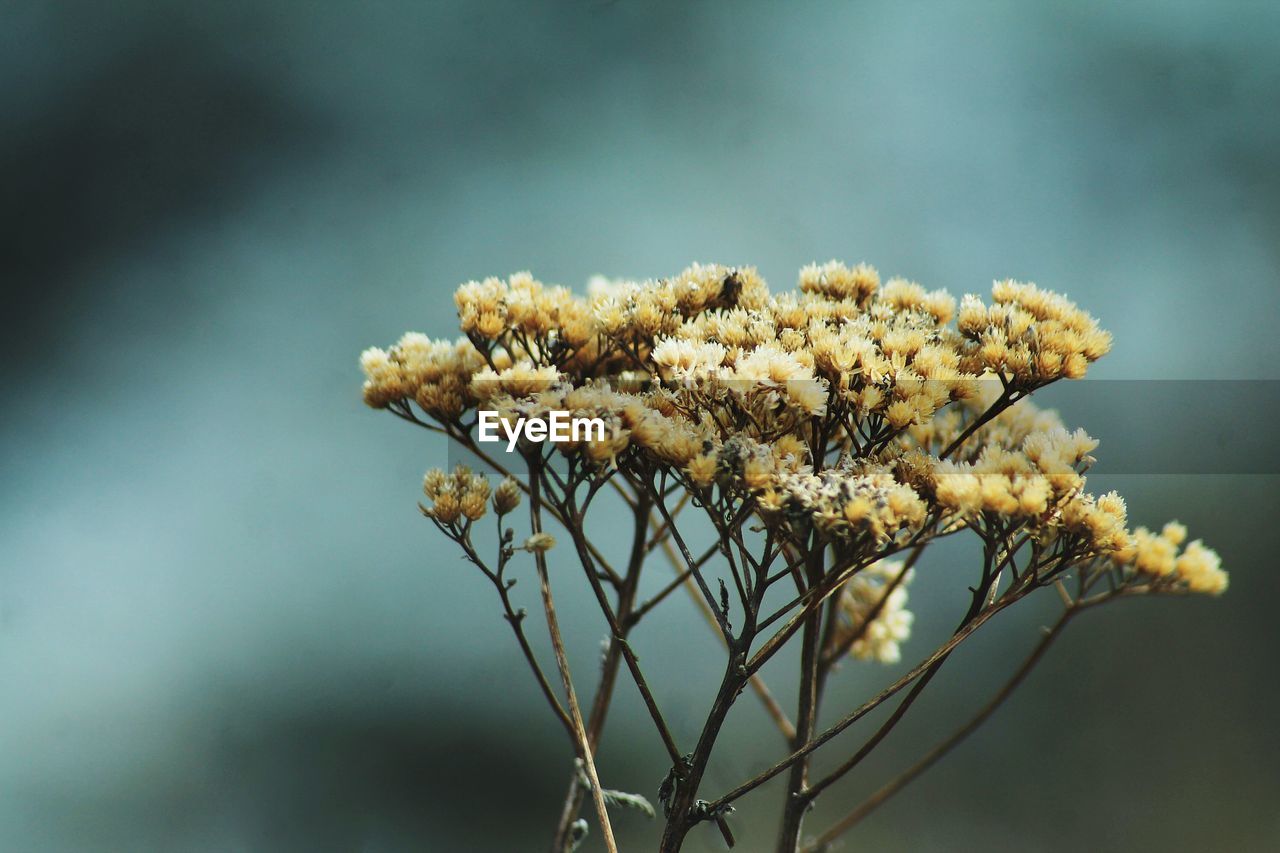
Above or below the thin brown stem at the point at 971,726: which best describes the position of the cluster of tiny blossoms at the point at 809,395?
above

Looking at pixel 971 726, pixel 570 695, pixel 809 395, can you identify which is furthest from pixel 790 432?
pixel 971 726

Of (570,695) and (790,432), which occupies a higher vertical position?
(790,432)

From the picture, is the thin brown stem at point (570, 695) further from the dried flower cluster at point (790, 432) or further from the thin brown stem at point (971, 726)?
the thin brown stem at point (971, 726)

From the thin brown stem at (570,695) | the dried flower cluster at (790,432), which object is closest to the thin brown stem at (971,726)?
the dried flower cluster at (790,432)

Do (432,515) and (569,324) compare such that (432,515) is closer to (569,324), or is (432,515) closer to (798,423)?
(569,324)

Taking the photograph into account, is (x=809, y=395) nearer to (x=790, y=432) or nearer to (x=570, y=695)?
(x=790, y=432)

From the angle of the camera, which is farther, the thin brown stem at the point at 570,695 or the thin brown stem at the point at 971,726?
the thin brown stem at the point at 971,726

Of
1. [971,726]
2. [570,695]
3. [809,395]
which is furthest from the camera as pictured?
[971,726]

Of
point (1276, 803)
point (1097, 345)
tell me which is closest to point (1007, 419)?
point (1097, 345)
